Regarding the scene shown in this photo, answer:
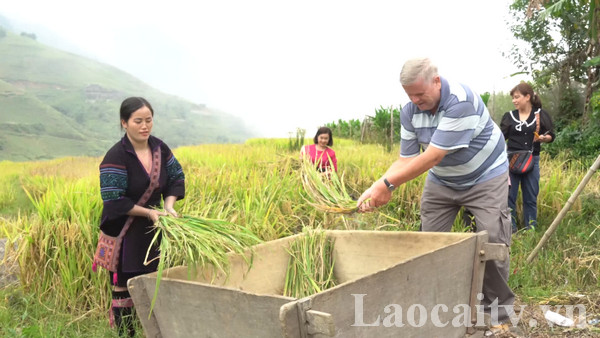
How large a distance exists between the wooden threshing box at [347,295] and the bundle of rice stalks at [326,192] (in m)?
0.14

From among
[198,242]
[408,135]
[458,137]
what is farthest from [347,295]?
[408,135]

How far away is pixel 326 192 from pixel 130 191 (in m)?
1.07

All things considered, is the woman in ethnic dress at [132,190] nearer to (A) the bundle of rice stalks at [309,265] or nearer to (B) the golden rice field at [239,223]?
(B) the golden rice field at [239,223]

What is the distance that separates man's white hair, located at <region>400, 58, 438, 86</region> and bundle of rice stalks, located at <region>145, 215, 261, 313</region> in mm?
1076

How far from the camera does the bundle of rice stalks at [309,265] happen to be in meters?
2.71

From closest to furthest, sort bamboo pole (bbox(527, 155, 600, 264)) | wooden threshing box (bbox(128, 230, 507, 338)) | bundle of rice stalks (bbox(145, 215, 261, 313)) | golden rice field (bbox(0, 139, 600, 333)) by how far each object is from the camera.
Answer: wooden threshing box (bbox(128, 230, 507, 338)) → bundle of rice stalks (bbox(145, 215, 261, 313)) → golden rice field (bbox(0, 139, 600, 333)) → bamboo pole (bbox(527, 155, 600, 264))

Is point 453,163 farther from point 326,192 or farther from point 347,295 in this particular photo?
point 347,295

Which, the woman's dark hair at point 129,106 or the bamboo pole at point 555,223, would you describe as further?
the bamboo pole at point 555,223

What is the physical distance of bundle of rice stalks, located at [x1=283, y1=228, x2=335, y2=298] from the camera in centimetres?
271

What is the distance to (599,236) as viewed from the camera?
15.2ft

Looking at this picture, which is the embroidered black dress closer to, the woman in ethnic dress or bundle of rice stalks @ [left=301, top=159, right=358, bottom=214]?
the woman in ethnic dress

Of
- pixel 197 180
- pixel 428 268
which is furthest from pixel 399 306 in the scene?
pixel 197 180

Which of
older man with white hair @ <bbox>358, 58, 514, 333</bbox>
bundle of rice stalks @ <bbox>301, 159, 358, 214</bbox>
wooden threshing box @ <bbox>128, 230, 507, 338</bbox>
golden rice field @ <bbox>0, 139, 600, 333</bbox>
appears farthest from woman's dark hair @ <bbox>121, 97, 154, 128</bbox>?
older man with white hair @ <bbox>358, 58, 514, 333</bbox>

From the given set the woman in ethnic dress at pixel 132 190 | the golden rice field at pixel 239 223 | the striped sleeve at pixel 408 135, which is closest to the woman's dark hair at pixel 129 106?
the woman in ethnic dress at pixel 132 190
